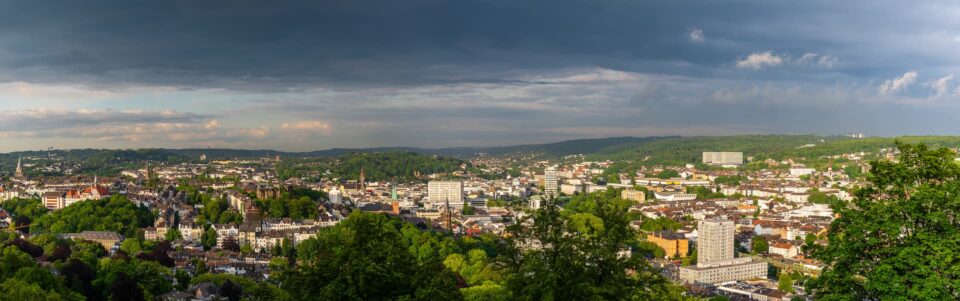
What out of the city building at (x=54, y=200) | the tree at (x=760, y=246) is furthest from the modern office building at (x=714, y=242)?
the city building at (x=54, y=200)

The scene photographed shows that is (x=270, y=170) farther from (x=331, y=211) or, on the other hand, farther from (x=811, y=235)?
(x=811, y=235)

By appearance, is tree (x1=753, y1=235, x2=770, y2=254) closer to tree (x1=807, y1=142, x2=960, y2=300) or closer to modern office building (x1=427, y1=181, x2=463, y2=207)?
tree (x1=807, y1=142, x2=960, y2=300)

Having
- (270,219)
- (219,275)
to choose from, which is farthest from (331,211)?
(219,275)

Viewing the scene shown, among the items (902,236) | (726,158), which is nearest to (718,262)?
(902,236)

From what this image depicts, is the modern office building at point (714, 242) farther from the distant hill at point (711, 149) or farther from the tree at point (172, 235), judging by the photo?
the distant hill at point (711, 149)

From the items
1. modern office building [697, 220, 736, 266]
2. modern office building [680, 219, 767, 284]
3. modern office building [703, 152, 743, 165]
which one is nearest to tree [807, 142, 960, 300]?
modern office building [680, 219, 767, 284]
